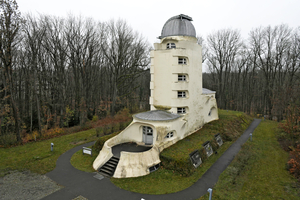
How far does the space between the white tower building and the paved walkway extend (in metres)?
2.09

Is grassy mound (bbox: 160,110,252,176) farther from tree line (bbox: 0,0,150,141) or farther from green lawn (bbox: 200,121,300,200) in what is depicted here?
tree line (bbox: 0,0,150,141)

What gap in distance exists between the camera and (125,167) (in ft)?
41.1

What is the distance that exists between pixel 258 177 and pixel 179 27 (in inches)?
636

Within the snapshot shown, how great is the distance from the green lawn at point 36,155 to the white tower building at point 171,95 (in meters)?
4.62

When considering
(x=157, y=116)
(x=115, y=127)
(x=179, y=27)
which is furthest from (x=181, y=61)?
(x=115, y=127)

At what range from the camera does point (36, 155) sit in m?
16.0

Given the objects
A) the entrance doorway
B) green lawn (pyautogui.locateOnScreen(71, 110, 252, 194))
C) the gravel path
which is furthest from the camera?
the entrance doorway

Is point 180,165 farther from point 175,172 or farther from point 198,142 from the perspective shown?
point 198,142

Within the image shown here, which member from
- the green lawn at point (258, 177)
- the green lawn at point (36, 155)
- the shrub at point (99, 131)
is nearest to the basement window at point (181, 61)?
the green lawn at point (258, 177)

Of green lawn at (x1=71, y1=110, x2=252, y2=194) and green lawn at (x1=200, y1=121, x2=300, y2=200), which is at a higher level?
green lawn at (x1=71, y1=110, x2=252, y2=194)

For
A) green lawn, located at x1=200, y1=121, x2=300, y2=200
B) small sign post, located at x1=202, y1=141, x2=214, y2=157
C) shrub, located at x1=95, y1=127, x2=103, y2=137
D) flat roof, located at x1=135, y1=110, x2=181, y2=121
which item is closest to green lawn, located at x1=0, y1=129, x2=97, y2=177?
shrub, located at x1=95, y1=127, x2=103, y2=137

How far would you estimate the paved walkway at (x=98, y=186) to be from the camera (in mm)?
10234

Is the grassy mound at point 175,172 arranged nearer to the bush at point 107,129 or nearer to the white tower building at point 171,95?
the white tower building at point 171,95

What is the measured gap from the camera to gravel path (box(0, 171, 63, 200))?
10.1 metres
